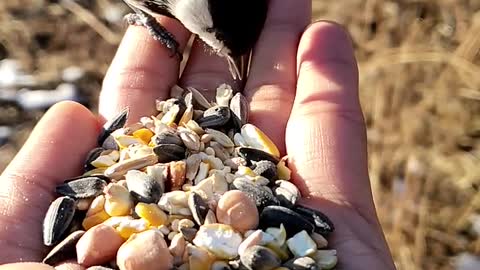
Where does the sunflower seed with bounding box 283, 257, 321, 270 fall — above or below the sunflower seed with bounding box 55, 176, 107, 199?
below

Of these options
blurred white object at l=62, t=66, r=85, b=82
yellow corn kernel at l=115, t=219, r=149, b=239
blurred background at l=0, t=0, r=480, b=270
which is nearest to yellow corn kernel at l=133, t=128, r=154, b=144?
yellow corn kernel at l=115, t=219, r=149, b=239

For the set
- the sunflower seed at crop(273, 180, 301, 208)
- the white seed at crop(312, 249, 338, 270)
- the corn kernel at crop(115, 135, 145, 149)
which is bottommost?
the white seed at crop(312, 249, 338, 270)

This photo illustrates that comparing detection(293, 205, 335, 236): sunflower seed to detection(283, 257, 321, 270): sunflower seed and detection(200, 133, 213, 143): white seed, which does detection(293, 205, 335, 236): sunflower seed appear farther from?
detection(200, 133, 213, 143): white seed

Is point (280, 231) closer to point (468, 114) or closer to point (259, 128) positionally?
point (259, 128)

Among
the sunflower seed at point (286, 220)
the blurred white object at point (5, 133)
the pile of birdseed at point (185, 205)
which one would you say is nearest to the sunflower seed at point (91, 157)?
the pile of birdseed at point (185, 205)

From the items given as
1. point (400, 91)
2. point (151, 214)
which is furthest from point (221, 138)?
point (400, 91)
